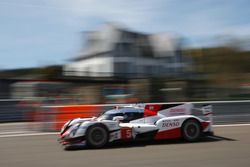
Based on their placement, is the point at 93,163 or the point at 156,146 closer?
the point at 93,163

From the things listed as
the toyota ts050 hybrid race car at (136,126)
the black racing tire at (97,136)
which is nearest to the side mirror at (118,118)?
the toyota ts050 hybrid race car at (136,126)

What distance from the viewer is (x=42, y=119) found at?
42.9ft

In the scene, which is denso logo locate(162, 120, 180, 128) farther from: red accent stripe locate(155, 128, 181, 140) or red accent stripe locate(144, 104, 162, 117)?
red accent stripe locate(144, 104, 162, 117)

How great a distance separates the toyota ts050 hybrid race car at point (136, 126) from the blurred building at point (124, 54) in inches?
1815

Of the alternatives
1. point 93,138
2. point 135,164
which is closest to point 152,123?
point 93,138

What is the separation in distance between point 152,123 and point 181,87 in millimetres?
15341

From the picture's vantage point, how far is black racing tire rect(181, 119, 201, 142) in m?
9.66

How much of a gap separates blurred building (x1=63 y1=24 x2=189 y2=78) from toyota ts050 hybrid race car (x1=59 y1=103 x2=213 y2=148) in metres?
46.1

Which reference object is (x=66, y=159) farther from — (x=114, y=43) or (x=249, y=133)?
(x=114, y=43)

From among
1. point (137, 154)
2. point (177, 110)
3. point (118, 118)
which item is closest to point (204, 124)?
point (177, 110)

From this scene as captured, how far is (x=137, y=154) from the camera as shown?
25.9 feet

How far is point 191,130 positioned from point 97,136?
242 cm

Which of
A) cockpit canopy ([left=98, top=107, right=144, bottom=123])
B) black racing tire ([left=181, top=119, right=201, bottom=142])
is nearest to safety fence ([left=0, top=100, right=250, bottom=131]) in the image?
black racing tire ([left=181, top=119, right=201, bottom=142])

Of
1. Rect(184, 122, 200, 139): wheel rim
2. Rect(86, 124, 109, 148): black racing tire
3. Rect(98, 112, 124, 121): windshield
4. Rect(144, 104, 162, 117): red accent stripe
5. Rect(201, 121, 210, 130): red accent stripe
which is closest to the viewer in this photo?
Rect(86, 124, 109, 148): black racing tire
